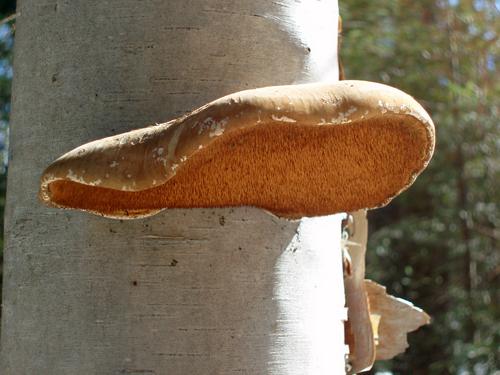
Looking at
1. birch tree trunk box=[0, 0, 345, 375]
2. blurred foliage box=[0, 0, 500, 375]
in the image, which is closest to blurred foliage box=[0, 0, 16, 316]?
blurred foliage box=[0, 0, 500, 375]

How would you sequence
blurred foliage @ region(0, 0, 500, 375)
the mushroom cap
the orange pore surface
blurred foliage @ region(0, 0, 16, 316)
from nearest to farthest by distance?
1. the mushroom cap
2. the orange pore surface
3. blurred foliage @ region(0, 0, 16, 316)
4. blurred foliage @ region(0, 0, 500, 375)

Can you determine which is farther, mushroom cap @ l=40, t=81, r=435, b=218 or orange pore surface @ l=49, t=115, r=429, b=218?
orange pore surface @ l=49, t=115, r=429, b=218

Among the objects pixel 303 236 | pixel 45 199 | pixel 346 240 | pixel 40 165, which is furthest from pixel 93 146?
pixel 346 240

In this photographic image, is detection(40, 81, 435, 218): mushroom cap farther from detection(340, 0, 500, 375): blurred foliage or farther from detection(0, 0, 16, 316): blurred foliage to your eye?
detection(340, 0, 500, 375): blurred foliage

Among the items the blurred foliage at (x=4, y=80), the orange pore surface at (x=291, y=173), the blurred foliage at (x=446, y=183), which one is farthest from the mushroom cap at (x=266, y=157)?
the blurred foliage at (x=446, y=183)

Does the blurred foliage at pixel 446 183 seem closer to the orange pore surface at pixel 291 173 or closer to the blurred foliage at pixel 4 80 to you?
the blurred foliage at pixel 4 80

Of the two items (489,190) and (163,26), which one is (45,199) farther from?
(489,190)

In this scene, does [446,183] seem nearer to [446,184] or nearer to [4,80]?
[446,184]
